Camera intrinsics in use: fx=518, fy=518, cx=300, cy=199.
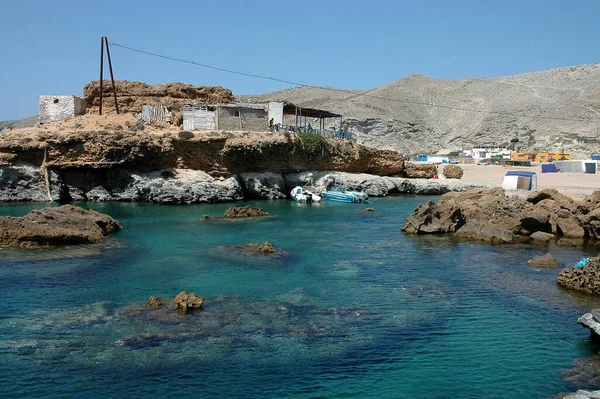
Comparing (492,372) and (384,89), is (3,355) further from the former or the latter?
(384,89)

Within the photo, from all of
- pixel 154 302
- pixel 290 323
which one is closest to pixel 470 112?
pixel 290 323

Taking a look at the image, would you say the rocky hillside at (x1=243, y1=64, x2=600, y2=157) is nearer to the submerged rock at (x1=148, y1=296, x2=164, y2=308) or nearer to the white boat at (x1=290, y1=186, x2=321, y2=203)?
the white boat at (x1=290, y1=186, x2=321, y2=203)

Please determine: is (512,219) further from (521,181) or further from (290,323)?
(290,323)

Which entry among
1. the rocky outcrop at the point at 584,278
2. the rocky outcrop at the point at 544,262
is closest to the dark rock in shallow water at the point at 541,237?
the rocky outcrop at the point at 544,262

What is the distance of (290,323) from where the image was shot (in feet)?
49.9

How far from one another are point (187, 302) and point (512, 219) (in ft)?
74.0

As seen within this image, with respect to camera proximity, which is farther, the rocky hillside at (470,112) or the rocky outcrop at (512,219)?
the rocky hillside at (470,112)

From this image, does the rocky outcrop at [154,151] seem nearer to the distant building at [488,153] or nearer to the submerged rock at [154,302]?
the submerged rock at [154,302]

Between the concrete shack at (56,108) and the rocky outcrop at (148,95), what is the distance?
4.27 meters

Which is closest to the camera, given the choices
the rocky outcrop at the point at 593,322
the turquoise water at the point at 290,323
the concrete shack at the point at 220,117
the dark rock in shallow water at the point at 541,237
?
the turquoise water at the point at 290,323

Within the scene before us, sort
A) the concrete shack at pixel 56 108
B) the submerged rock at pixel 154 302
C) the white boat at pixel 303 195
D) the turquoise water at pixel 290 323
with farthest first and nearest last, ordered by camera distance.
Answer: the concrete shack at pixel 56 108 → the white boat at pixel 303 195 → the submerged rock at pixel 154 302 → the turquoise water at pixel 290 323

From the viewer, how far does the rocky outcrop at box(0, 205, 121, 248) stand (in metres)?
25.2

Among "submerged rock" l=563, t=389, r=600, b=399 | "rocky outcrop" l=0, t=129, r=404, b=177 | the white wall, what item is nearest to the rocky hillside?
the white wall

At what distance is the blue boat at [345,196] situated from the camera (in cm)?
4962
